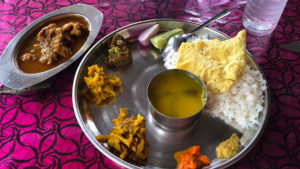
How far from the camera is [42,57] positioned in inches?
80.3

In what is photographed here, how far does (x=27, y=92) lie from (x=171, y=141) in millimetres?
1228

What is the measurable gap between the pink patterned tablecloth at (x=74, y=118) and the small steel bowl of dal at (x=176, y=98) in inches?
17.9

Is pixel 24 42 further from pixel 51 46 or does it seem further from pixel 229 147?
pixel 229 147

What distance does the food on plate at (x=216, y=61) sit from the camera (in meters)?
1.79

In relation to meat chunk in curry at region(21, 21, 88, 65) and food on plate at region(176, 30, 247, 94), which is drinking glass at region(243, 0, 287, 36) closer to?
food on plate at region(176, 30, 247, 94)

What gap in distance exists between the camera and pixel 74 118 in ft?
5.99

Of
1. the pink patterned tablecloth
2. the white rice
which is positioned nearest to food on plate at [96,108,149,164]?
the pink patterned tablecloth

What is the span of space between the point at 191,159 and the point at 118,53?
1081 mm

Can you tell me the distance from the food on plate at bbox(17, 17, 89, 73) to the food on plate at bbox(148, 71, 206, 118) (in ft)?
2.84

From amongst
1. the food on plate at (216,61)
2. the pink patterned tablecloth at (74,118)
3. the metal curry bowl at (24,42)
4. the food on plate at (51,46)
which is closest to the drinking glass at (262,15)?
the pink patterned tablecloth at (74,118)

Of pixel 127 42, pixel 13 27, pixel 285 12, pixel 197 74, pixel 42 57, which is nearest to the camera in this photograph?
pixel 197 74

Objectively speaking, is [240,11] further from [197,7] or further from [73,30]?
[73,30]

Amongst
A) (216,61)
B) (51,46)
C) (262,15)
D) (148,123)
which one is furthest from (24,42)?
(262,15)

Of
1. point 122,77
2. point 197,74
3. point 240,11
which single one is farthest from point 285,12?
point 122,77
